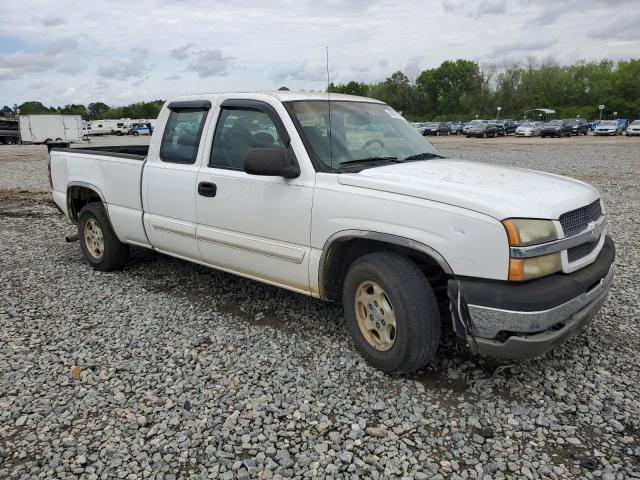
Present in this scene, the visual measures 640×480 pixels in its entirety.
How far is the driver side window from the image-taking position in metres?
4.29

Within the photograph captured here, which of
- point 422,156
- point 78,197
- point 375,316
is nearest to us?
point 375,316

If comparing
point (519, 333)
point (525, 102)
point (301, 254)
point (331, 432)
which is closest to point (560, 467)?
point (519, 333)

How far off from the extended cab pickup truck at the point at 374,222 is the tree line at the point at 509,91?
8153cm

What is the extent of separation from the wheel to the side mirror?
2.79m

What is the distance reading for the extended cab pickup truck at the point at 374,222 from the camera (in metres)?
3.07

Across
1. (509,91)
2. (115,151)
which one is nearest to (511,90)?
(509,91)

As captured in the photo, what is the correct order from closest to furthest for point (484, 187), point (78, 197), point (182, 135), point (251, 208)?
point (484, 187) → point (251, 208) → point (182, 135) → point (78, 197)

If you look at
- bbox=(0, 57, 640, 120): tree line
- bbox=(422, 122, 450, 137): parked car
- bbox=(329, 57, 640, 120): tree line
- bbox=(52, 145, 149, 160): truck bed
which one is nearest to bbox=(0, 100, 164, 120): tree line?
bbox=(0, 57, 640, 120): tree line

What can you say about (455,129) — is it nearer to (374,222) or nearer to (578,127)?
(578,127)

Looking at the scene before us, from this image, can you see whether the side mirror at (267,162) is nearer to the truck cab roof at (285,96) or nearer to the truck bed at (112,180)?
the truck cab roof at (285,96)

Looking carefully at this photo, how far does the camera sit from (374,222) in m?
3.47

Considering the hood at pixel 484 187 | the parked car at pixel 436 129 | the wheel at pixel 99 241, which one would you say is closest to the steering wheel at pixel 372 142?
the hood at pixel 484 187

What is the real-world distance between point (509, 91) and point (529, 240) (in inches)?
4137

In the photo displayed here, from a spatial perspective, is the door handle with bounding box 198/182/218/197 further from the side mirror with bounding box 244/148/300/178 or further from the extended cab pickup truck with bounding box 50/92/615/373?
the side mirror with bounding box 244/148/300/178
